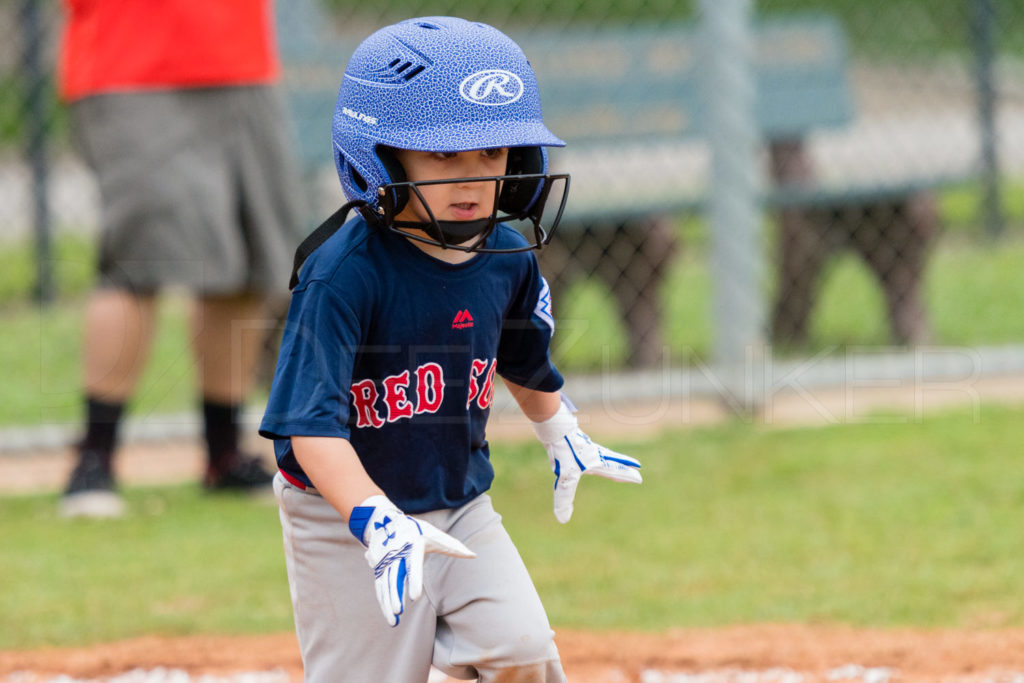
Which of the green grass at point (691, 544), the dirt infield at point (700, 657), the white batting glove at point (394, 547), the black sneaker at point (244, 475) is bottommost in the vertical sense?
the dirt infield at point (700, 657)

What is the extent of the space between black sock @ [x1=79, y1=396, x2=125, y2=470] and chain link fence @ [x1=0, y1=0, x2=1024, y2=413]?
5.03 ft

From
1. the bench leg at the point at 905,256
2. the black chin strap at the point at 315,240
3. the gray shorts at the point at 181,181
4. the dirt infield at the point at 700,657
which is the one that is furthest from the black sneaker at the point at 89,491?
the bench leg at the point at 905,256

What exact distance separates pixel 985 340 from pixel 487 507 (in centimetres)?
422

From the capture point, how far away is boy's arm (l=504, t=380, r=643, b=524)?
2.39 m

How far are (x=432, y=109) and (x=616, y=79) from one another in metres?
3.64

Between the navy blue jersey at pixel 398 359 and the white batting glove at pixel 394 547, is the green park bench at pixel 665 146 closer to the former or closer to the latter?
the navy blue jersey at pixel 398 359

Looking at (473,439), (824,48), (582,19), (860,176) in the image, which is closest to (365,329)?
(473,439)

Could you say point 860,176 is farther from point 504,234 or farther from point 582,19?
point 504,234

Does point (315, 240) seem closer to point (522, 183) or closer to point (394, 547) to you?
point (522, 183)

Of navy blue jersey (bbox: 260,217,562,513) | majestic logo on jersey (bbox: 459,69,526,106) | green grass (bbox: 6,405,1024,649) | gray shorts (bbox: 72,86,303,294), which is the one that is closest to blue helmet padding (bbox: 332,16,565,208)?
majestic logo on jersey (bbox: 459,69,526,106)

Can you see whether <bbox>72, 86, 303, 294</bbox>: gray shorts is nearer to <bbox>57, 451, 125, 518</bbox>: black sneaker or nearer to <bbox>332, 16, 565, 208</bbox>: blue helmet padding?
<bbox>57, 451, 125, 518</bbox>: black sneaker

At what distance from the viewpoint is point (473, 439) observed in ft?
7.54

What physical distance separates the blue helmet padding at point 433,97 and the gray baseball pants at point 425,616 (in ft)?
1.82

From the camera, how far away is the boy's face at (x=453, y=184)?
2098mm
